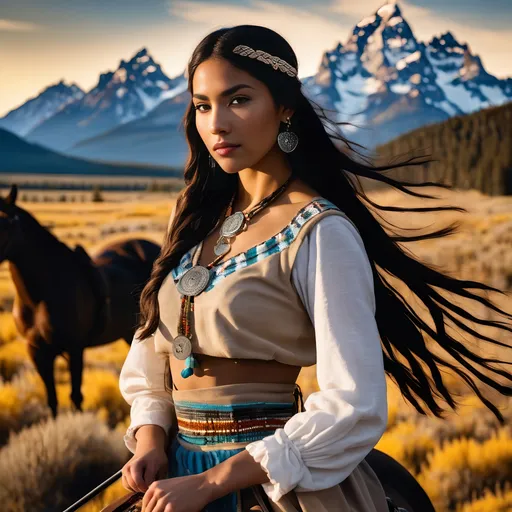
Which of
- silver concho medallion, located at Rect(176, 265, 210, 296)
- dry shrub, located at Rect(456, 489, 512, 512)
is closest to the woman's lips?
silver concho medallion, located at Rect(176, 265, 210, 296)

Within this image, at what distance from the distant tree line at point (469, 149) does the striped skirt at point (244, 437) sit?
29.5 ft

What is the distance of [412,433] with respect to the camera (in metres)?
4.24

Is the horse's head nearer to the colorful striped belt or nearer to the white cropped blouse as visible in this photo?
the colorful striped belt

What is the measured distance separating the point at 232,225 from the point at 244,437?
1.42 feet

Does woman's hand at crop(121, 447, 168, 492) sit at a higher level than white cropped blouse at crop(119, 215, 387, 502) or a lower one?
lower

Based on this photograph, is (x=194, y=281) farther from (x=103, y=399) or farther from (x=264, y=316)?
(x=103, y=399)

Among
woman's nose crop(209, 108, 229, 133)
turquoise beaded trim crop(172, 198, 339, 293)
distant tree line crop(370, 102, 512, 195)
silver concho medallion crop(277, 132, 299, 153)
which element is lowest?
turquoise beaded trim crop(172, 198, 339, 293)

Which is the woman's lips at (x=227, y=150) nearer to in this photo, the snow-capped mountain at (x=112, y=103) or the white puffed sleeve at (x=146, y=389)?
the white puffed sleeve at (x=146, y=389)

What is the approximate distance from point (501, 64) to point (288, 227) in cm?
756

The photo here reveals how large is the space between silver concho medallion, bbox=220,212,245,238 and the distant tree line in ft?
29.0

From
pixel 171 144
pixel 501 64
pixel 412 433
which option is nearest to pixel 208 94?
pixel 412 433

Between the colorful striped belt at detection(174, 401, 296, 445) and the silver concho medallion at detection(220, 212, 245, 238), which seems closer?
the colorful striped belt at detection(174, 401, 296, 445)

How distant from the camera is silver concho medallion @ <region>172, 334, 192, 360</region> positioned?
1.44m

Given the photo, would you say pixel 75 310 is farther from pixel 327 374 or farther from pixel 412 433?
pixel 327 374
